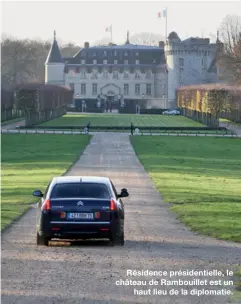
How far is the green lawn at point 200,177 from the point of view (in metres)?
20.8

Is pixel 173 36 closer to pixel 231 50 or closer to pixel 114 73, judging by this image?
pixel 114 73

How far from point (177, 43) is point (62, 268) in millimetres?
153770

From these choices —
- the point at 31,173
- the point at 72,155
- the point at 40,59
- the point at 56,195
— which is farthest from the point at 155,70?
the point at 56,195

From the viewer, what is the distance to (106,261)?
14.0m

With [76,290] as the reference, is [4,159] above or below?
below

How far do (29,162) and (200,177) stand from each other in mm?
12025

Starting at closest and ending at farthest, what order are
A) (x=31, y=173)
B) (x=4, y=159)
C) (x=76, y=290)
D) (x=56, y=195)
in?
(x=76, y=290) < (x=56, y=195) < (x=31, y=173) < (x=4, y=159)

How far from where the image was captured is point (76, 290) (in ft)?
37.7

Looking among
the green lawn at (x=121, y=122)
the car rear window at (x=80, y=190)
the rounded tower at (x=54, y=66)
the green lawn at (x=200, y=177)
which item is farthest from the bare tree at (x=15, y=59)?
the car rear window at (x=80, y=190)

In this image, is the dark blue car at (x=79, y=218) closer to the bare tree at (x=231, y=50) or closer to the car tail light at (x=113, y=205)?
the car tail light at (x=113, y=205)

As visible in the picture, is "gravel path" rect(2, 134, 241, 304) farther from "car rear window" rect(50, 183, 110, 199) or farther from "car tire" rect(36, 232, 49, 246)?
"car rear window" rect(50, 183, 110, 199)

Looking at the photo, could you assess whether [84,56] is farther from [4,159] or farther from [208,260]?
[208,260]

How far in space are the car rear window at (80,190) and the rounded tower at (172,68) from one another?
14895cm

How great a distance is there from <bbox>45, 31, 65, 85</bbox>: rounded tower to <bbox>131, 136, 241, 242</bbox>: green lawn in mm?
103428
